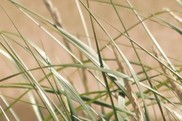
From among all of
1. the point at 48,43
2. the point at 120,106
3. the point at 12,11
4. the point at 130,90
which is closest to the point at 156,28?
the point at 48,43

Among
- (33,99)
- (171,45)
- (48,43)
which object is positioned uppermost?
(48,43)

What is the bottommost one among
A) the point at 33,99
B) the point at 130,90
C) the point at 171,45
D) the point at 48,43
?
the point at 130,90

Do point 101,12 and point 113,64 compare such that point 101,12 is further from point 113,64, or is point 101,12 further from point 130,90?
point 130,90

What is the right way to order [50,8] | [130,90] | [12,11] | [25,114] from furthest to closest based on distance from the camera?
1. [12,11]
2. [25,114]
3. [50,8]
4. [130,90]

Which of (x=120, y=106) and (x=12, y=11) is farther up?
(x=12, y=11)

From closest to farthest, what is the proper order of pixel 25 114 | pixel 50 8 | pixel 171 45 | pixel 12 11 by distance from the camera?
pixel 50 8 → pixel 25 114 → pixel 171 45 → pixel 12 11

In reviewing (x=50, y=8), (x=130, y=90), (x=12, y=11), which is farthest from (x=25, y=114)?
(x=130, y=90)

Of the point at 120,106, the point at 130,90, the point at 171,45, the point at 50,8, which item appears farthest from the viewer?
the point at 171,45

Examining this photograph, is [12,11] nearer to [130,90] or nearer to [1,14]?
[1,14]

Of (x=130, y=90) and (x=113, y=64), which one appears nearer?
(x=130, y=90)
